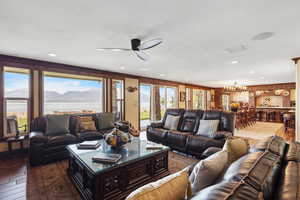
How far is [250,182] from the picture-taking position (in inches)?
29.3

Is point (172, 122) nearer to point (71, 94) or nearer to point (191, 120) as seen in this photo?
point (191, 120)

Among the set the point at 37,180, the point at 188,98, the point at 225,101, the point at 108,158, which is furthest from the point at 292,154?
the point at 225,101

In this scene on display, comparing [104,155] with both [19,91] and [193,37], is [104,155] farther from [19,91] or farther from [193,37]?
[19,91]

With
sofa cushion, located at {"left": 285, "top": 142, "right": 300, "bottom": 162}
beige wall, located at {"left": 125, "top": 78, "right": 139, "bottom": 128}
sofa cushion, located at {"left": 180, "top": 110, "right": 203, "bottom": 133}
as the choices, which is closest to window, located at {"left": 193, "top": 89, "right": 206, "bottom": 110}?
beige wall, located at {"left": 125, "top": 78, "right": 139, "bottom": 128}

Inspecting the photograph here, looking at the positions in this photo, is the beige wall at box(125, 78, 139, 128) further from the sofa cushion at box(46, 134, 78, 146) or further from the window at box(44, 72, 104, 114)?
the sofa cushion at box(46, 134, 78, 146)

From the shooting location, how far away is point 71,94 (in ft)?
16.4

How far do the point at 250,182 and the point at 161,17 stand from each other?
2.03 m

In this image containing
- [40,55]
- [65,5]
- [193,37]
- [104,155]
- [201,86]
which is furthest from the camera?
[201,86]

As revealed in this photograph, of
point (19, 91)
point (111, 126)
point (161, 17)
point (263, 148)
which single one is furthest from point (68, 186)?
point (19, 91)

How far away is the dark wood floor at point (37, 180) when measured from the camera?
211cm

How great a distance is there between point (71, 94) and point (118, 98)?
1681 millimetres

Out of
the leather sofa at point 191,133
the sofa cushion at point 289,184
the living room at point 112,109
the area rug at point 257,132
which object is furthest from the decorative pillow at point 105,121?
the area rug at point 257,132

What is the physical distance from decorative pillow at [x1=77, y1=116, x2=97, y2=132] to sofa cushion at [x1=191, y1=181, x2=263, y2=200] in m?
3.85

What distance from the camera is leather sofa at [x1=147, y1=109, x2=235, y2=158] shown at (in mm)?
3254
